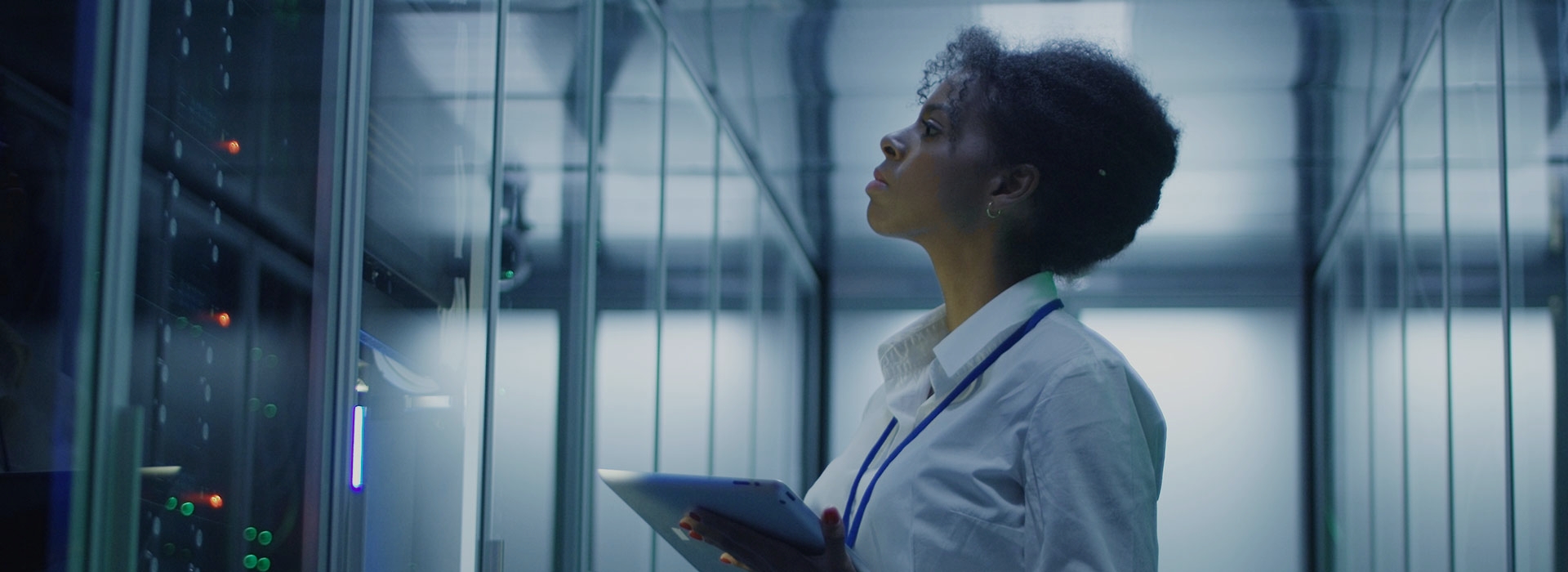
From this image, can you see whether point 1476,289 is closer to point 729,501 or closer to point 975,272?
point 975,272

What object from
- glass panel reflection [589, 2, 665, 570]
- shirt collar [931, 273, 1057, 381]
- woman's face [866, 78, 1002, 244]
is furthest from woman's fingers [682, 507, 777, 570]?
glass panel reflection [589, 2, 665, 570]

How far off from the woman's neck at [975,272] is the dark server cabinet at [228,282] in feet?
2.55

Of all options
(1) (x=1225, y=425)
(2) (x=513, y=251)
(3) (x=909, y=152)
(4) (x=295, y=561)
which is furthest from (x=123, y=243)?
(1) (x=1225, y=425)

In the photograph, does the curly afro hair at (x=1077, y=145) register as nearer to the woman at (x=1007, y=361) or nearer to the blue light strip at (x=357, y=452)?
the woman at (x=1007, y=361)

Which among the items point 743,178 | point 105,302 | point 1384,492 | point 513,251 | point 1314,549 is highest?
point 743,178

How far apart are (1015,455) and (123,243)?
0.86 metres

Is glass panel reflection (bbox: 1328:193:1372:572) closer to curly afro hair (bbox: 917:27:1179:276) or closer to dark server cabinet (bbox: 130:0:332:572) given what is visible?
curly afro hair (bbox: 917:27:1179:276)

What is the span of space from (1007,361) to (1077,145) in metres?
0.27

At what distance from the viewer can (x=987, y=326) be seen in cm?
143

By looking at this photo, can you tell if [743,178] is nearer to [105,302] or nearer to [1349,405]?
[1349,405]

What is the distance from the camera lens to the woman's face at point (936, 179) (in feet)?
4.92

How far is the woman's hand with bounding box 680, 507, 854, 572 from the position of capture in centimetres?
129

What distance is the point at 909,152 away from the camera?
60.6 inches

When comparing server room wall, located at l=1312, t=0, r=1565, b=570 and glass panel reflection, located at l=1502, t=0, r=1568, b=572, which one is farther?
server room wall, located at l=1312, t=0, r=1565, b=570
